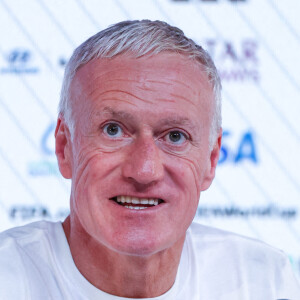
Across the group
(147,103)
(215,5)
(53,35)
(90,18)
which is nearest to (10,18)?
(53,35)

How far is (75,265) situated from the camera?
1.27m

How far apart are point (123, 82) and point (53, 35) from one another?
1.23 metres

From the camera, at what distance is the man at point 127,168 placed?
3.71 ft

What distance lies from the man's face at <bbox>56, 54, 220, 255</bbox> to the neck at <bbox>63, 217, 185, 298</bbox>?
0.08m

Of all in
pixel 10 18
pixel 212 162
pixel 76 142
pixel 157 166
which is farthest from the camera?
pixel 10 18

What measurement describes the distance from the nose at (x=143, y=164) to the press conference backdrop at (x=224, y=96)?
3.87 ft

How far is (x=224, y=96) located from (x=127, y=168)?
127cm

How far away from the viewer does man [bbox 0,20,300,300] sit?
1.13m

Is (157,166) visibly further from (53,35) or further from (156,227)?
(53,35)

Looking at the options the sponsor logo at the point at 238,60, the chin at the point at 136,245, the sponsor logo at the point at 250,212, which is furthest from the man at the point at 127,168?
the sponsor logo at the point at 238,60

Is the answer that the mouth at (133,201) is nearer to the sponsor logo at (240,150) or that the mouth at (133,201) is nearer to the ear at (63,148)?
the ear at (63,148)

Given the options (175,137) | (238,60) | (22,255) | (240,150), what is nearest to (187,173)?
(175,137)

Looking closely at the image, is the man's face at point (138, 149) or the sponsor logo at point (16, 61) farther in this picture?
the sponsor logo at point (16, 61)

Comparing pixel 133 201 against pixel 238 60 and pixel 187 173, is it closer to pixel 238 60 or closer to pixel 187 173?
pixel 187 173
